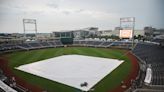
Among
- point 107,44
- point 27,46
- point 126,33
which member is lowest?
point 27,46

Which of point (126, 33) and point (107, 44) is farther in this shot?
point (107, 44)

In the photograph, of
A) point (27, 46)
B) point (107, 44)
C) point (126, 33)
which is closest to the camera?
point (126, 33)

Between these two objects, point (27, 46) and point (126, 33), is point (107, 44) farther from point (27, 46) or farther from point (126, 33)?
point (27, 46)

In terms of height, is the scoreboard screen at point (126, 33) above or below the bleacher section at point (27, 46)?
above

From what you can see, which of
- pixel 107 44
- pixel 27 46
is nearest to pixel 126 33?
pixel 107 44

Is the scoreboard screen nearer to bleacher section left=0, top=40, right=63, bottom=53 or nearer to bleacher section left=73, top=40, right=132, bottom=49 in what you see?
bleacher section left=73, top=40, right=132, bottom=49

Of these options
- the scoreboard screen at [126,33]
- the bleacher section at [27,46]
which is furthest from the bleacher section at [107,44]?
the bleacher section at [27,46]

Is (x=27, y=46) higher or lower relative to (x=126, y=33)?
lower

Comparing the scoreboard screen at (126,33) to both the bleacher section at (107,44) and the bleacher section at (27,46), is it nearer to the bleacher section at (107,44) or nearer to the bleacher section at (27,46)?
the bleacher section at (107,44)

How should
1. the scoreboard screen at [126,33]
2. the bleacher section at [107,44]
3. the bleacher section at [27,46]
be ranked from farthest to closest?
the bleacher section at [107,44]
the scoreboard screen at [126,33]
the bleacher section at [27,46]

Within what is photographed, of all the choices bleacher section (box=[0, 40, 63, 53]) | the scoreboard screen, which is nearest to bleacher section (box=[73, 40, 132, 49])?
the scoreboard screen

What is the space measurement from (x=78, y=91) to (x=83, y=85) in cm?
134

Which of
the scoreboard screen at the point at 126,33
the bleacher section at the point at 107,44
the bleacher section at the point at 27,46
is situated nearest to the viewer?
the bleacher section at the point at 27,46

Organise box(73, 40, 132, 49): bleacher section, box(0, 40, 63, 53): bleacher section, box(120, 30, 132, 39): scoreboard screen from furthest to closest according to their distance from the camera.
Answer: box(73, 40, 132, 49): bleacher section
box(120, 30, 132, 39): scoreboard screen
box(0, 40, 63, 53): bleacher section
